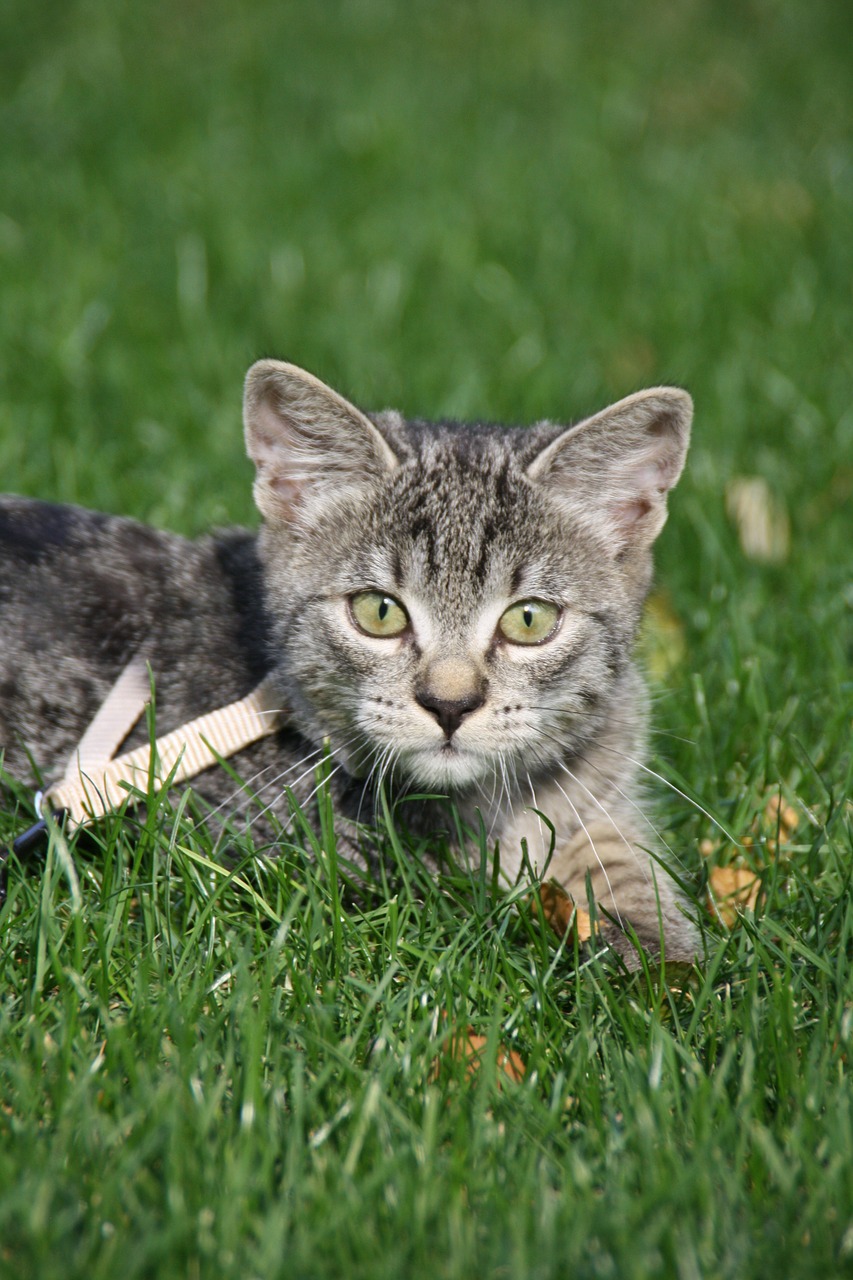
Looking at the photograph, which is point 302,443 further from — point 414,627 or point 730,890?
point 730,890

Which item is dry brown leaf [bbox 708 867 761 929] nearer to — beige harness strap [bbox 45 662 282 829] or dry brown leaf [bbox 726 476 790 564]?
beige harness strap [bbox 45 662 282 829]

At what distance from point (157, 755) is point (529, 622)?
33.0 inches

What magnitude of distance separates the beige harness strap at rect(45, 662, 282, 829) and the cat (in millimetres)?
67

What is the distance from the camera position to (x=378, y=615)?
8.46 feet

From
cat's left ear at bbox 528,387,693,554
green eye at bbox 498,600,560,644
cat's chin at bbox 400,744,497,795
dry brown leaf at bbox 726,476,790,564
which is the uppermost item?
cat's left ear at bbox 528,387,693,554

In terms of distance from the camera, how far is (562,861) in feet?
9.23

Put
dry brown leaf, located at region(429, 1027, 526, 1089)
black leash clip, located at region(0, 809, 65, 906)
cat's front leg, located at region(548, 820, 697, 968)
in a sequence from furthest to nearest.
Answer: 1. cat's front leg, located at region(548, 820, 697, 968)
2. black leash clip, located at region(0, 809, 65, 906)
3. dry brown leaf, located at region(429, 1027, 526, 1089)

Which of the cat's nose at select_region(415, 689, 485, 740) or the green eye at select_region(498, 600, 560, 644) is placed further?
the green eye at select_region(498, 600, 560, 644)

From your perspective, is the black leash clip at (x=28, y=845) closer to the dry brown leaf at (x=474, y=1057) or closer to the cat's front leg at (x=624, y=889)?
the dry brown leaf at (x=474, y=1057)

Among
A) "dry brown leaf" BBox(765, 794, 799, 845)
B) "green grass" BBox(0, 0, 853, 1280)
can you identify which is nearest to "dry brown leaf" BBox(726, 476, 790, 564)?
"green grass" BBox(0, 0, 853, 1280)

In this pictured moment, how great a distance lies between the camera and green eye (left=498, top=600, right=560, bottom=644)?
2.58 meters

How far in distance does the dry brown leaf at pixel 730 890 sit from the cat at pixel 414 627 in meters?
0.11

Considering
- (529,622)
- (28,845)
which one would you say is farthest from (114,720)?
(529,622)

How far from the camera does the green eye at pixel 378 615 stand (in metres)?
2.57
